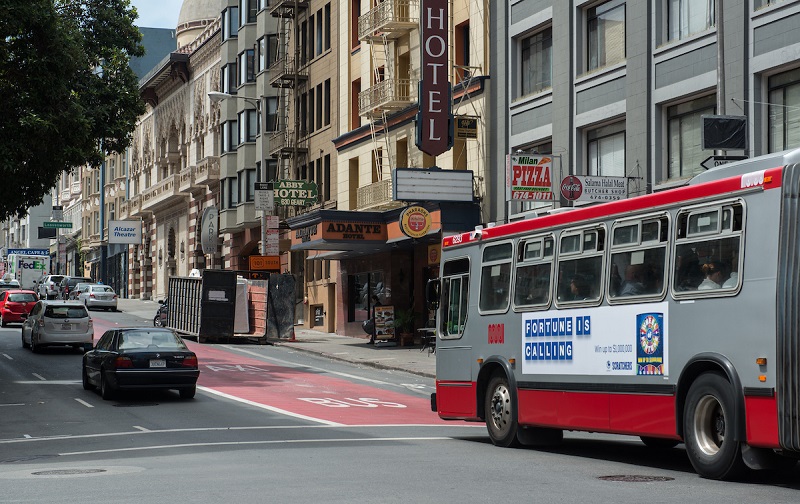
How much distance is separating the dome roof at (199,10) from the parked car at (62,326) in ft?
159

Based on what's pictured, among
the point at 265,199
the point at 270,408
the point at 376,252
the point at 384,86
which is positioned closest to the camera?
the point at 270,408

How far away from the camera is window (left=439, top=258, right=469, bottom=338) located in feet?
57.5

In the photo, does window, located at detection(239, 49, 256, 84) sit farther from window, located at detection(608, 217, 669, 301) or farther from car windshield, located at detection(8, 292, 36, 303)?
window, located at detection(608, 217, 669, 301)

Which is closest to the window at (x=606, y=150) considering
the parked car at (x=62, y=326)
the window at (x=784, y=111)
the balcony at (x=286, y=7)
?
the window at (x=784, y=111)

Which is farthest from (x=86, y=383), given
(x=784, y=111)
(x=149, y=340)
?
(x=784, y=111)

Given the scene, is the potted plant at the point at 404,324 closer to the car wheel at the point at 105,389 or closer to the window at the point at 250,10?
the car wheel at the point at 105,389

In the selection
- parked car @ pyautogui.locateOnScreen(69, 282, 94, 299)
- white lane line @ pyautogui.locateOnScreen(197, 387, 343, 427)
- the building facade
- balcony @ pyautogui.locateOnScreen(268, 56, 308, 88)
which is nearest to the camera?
white lane line @ pyautogui.locateOnScreen(197, 387, 343, 427)

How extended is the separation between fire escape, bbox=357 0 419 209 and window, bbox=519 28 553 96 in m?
7.00

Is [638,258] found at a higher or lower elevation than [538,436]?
higher

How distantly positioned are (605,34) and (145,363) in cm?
1479

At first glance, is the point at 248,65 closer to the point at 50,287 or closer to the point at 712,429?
the point at 50,287

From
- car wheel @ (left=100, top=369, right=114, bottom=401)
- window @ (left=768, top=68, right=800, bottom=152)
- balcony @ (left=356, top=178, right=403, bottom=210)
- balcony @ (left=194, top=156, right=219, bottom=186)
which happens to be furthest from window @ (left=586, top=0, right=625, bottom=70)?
balcony @ (left=194, top=156, right=219, bottom=186)

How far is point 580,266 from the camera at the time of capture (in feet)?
47.1

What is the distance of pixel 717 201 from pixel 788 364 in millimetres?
1963
